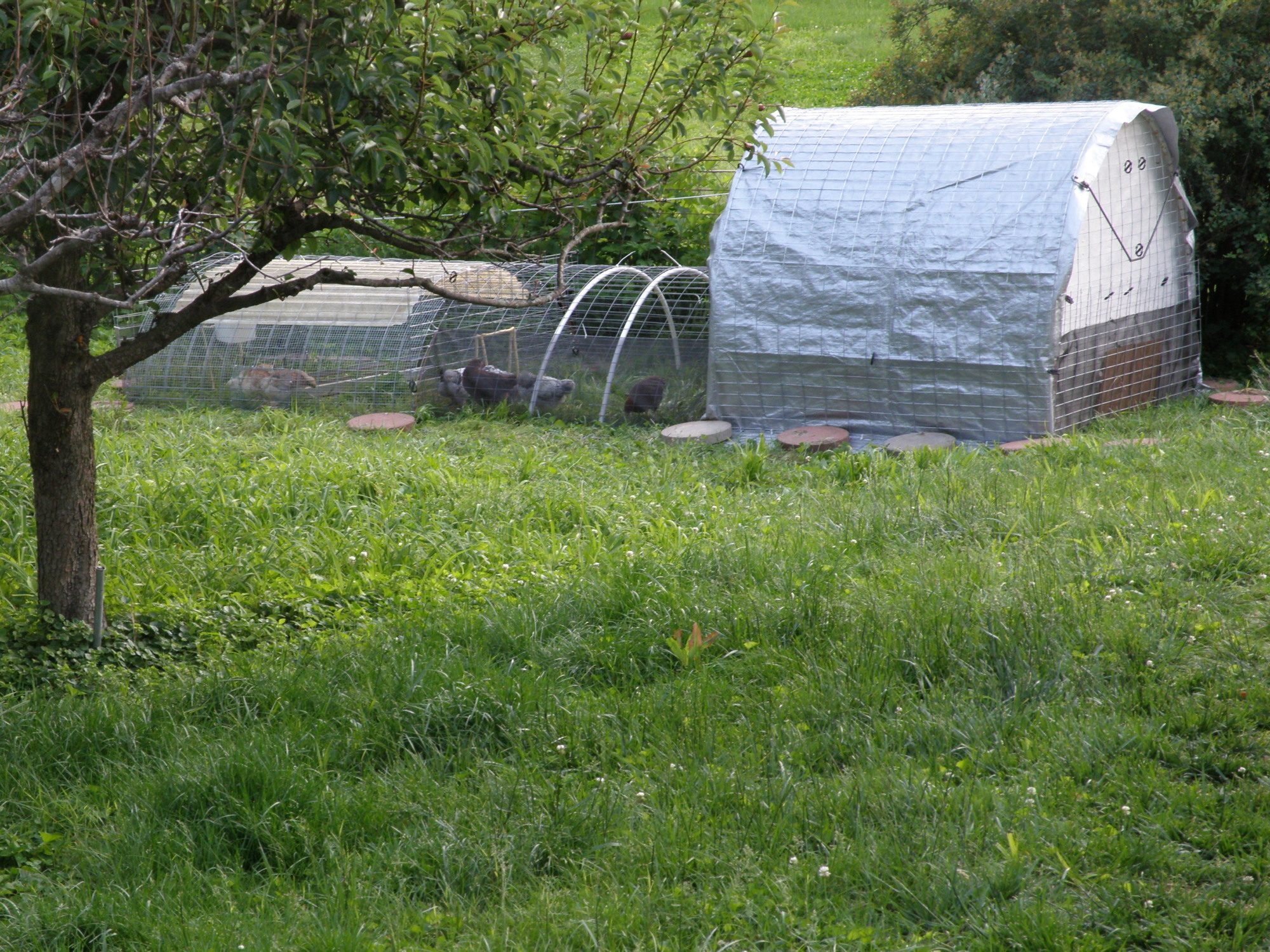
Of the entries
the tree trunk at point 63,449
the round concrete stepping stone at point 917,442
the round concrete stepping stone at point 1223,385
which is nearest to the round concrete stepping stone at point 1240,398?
the round concrete stepping stone at point 1223,385

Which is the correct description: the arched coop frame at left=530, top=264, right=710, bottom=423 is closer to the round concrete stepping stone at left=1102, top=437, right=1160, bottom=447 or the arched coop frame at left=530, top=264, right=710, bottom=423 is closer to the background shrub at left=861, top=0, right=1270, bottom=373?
the round concrete stepping stone at left=1102, top=437, right=1160, bottom=447

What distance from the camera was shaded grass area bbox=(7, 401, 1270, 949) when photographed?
308 cm

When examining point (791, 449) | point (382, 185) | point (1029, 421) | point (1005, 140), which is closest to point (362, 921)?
point (382, 185)

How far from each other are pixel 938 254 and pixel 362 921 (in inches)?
321

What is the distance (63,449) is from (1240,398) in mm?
9581

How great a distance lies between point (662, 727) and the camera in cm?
407

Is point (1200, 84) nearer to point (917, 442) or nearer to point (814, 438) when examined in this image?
point (917, 442)

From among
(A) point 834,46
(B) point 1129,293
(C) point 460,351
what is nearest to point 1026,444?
(B) point 1129,293

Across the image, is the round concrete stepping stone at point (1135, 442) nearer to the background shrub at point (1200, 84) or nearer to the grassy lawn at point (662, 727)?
the grassy lawn at point (662, 727)

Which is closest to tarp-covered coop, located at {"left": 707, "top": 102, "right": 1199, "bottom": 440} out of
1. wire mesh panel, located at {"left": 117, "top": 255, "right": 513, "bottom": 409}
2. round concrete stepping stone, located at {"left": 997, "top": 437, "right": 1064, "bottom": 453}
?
round concrete stepping stone, located at {"left": 997, "top": 437, "right": 1064, "bottom": 453}

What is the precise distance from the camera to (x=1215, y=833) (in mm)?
3193

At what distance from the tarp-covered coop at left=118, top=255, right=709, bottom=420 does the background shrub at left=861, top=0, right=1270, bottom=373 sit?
5.08 meters

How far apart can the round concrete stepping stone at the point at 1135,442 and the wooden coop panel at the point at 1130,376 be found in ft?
4.27

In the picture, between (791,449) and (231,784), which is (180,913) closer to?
(231,784)
